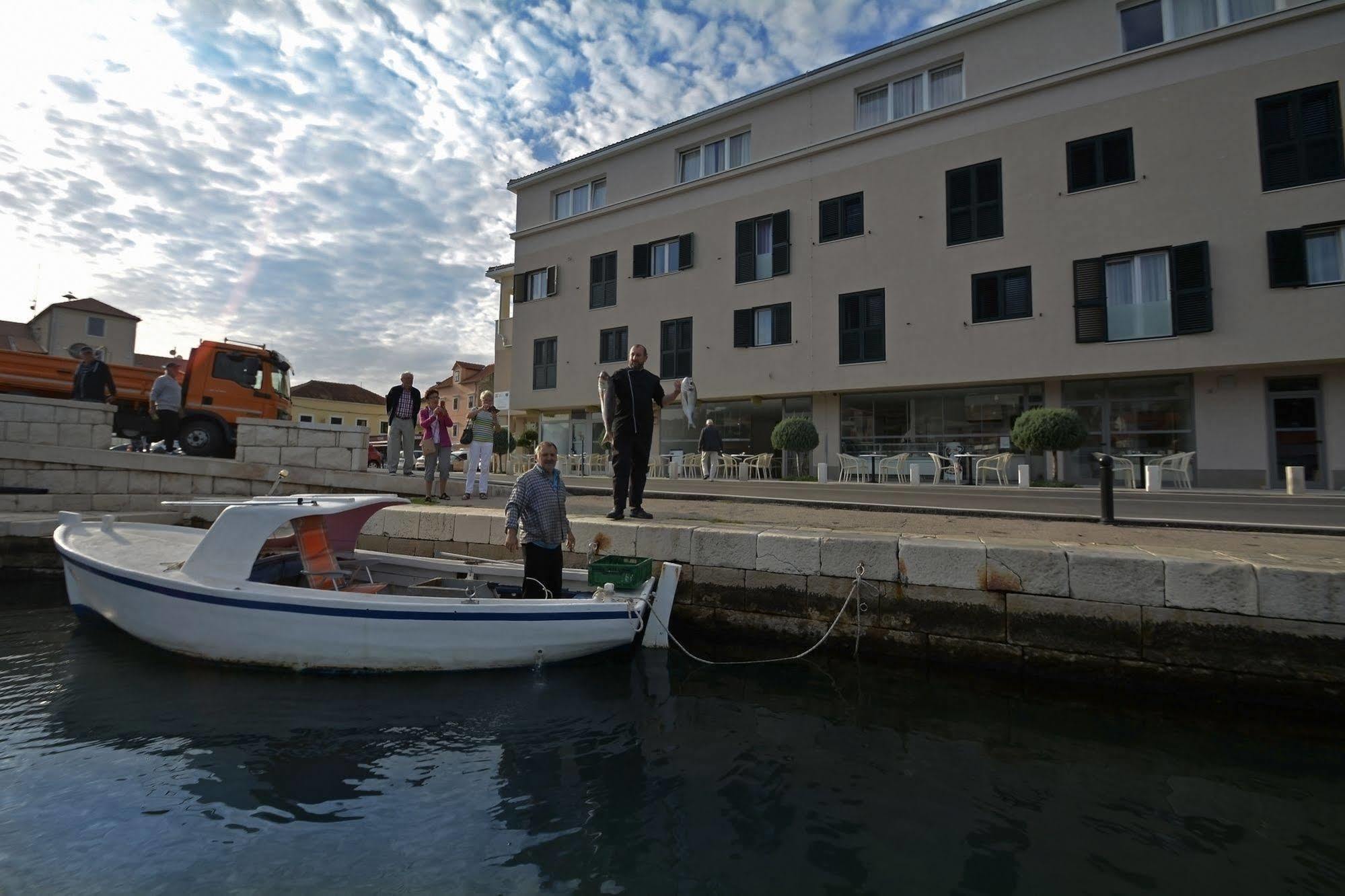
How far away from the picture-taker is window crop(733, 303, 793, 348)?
18.8 meters

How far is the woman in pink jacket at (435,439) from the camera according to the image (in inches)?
379

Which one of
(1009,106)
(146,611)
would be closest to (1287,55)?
(1009,106)

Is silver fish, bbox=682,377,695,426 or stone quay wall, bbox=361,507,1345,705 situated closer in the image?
stone quay wall, bbox=361,507,1345,705

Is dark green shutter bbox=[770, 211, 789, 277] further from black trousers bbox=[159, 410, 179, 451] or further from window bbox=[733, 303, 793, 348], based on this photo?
black trousers bbox=[159, 410, 179, 451]

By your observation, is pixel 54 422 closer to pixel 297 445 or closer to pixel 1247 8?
pixel 297 445

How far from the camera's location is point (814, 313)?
59.7 feet

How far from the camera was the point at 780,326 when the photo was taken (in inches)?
742

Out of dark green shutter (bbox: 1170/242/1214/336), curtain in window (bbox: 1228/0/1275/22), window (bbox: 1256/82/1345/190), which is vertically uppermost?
curtain in window (bbox: 1228/0/1275/22)

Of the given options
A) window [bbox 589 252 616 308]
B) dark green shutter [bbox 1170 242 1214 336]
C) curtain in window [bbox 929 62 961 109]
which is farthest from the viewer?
window [bbox 589 252 616 308]

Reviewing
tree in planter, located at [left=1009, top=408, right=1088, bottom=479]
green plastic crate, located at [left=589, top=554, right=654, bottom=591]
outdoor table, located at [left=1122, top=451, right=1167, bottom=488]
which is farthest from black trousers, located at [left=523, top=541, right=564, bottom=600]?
outdoor table, located at [left=1122, top=451, right=1167, bottom=488]

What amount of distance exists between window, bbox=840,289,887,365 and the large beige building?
6 centimetres

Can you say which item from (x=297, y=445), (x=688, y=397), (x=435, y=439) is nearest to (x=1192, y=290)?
(x=688, y=397)

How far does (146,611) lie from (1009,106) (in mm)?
19077

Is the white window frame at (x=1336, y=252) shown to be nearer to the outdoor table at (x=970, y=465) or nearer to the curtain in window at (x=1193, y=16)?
the curtain in window at (x=1193, y=16)
